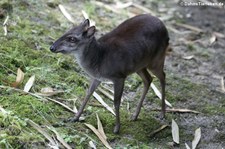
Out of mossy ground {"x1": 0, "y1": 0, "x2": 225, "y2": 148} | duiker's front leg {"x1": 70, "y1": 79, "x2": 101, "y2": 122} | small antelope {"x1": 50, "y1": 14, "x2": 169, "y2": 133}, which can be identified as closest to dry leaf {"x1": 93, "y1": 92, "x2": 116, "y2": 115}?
mossy ground {"x1": 0, "y1": 0, "x2": 225, "y2": 148}

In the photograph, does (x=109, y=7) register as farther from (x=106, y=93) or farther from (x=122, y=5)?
(x=106, y=93)

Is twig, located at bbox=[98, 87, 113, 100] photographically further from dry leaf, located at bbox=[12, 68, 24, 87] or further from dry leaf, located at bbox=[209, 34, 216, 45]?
dry leaf, located at bbox=[209, 34, 216, 45]

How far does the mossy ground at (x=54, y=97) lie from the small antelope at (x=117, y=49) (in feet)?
0.74

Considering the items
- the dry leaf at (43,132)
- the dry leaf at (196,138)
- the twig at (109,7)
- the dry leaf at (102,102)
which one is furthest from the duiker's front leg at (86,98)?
the twig at (109,7)

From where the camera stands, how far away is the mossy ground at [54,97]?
5.00m

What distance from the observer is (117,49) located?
5.48m

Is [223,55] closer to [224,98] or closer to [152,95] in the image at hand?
[224,98]

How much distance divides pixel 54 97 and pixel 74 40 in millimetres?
871

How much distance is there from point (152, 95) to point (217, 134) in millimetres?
1048

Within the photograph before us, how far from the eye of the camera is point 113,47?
5.48m

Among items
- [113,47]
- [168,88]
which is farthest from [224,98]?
[113,47]

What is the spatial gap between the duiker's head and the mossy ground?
68cm

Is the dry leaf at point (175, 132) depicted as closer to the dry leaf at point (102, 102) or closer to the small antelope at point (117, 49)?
the small antelope at point (117, 49)

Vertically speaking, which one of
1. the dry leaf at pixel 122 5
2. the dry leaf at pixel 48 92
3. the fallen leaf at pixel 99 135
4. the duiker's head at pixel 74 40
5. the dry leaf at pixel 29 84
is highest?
the duiker's head at pixel 74 40
